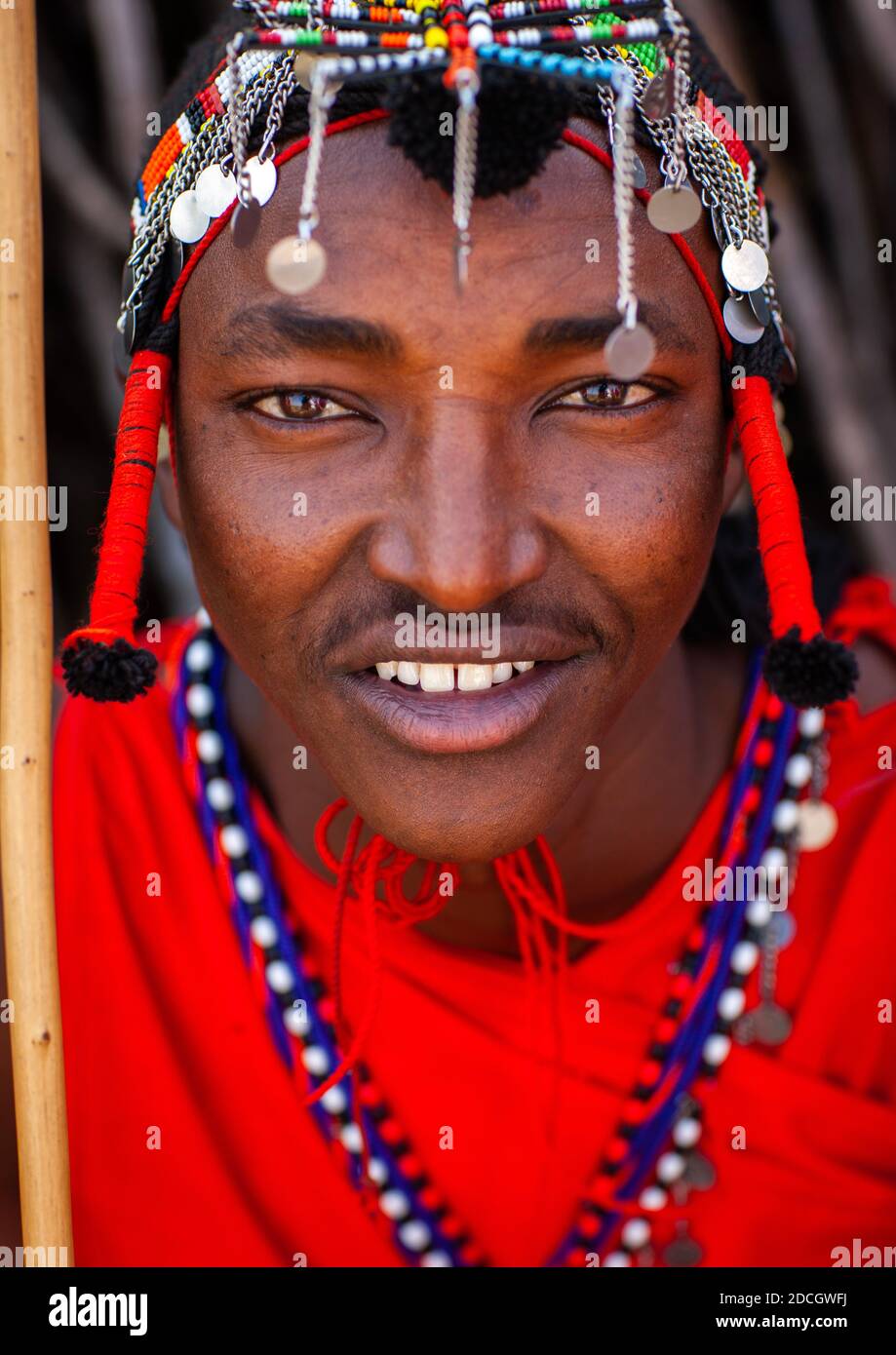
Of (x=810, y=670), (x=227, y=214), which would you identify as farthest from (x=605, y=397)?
(x=227, y=214)

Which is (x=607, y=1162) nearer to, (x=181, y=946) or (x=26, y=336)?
(x=181, y=946)

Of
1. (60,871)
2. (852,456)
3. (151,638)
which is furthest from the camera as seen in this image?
(852,456)

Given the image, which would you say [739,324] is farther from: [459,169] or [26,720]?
[26,720]

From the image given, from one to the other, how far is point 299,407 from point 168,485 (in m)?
0.47

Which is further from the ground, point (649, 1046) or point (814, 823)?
point (814, 823)

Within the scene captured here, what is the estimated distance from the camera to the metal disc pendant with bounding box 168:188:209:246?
1.96m

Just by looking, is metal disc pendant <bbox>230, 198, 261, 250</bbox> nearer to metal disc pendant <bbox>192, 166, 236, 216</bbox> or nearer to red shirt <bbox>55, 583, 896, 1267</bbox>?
metal disc pendant <bbox>192, 166, 236, 216</bbox>

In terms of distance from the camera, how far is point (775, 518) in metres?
1.85

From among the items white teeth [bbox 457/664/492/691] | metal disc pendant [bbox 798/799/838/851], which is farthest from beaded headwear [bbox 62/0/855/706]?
metal disc pendant [bbox 798/799/838/851]

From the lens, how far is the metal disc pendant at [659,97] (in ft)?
5.73

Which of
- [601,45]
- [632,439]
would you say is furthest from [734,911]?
[601,45]

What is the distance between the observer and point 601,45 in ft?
5.89

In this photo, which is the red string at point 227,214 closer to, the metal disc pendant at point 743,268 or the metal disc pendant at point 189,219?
the metal disc pendant at point 189,219

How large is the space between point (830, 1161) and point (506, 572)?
4.34ft
